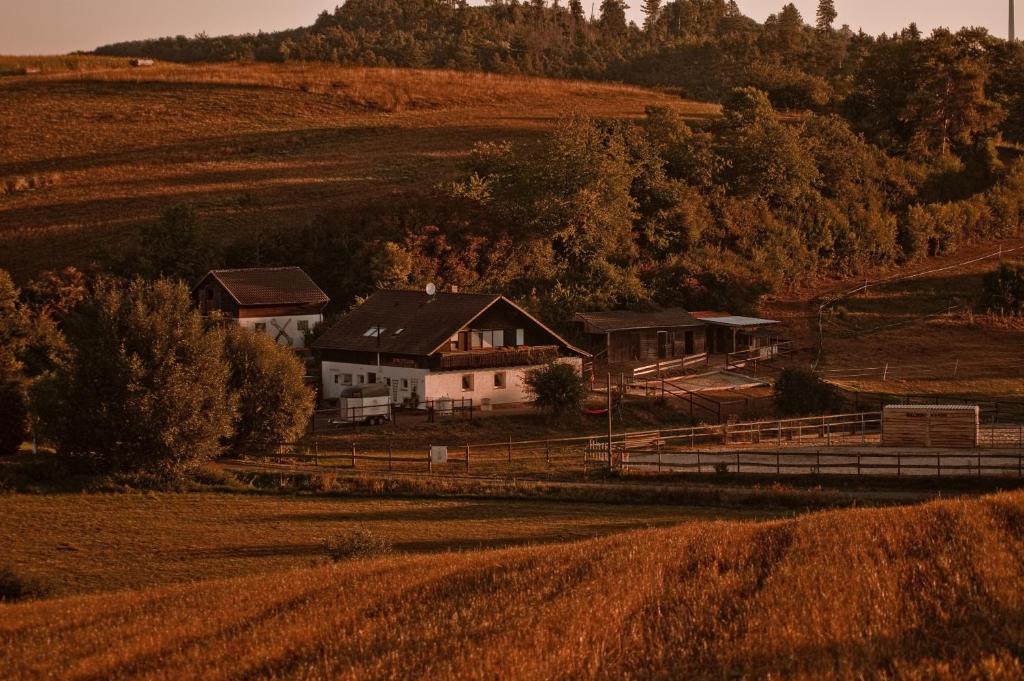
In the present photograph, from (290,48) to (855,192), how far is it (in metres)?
80.0

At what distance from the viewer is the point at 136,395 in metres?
41.6

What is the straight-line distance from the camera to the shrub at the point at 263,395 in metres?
45.8

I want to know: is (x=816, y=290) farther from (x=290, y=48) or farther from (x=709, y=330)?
(x=290, y=48)

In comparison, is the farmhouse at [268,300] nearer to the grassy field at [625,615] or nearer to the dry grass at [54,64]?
the grassy field at [625,615]

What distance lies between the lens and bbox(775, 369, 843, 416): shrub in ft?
183

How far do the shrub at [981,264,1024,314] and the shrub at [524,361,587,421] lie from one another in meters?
38.9

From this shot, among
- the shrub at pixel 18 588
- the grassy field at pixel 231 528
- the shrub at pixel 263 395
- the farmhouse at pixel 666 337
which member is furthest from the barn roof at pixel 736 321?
the shrub at pixel 18 588

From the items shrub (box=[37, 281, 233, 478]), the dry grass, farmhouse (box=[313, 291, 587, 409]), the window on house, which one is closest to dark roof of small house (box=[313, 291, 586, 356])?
farmhouse (box=[313, 291, 587, 409])

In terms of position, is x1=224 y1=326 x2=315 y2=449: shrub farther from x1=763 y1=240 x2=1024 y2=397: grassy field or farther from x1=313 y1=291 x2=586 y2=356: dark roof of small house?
x1=763 y1=240 x2=1024 y2=397: grassy field

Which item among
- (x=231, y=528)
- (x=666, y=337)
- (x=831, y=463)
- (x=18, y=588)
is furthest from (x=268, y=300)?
(x=18, y=588)

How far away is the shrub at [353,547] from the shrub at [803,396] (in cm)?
2983

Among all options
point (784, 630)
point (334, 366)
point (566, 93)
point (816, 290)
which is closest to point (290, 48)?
point (566, 93)

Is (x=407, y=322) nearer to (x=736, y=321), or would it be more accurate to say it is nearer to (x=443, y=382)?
(x=443, y=382)

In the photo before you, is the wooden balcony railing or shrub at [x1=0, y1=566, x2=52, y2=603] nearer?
shrub at [x1=0, y1=566, x2=52, y2=603]
